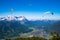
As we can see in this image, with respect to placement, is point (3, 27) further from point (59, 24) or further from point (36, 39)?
point (36, 39)

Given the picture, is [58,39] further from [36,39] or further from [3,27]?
[3,27]

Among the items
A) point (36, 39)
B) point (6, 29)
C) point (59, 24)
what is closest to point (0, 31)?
point (6, 29)

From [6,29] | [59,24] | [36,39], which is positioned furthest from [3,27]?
[36,39]

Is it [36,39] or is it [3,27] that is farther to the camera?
[3,27]

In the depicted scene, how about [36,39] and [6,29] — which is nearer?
[36,39]

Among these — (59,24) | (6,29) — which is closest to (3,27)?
(6,29)

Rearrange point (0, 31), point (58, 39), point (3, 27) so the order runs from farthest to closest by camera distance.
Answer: point (3, 27)
point (0, 31)
point (58, 39)

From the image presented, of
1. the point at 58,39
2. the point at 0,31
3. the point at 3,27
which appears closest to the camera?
the point at 58,39
